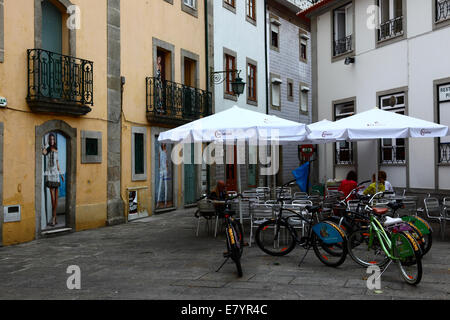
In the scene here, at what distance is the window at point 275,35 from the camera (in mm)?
23594

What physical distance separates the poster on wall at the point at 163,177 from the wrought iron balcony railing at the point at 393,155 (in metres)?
6.85

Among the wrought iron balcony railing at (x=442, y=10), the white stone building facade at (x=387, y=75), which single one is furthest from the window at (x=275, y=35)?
the wrought iron balcony railing at (x=442, y=10)

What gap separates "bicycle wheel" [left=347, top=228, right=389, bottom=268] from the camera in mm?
6842

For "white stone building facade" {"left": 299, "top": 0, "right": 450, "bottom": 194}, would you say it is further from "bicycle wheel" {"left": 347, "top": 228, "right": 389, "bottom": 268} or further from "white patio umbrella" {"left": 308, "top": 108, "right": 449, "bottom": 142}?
"bicycle wheel" {"left": 347, "top": 228, "right": 389, "bottom": 268}

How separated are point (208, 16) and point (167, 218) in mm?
8179

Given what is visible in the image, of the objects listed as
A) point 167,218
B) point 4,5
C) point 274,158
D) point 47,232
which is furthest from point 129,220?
point 274,158

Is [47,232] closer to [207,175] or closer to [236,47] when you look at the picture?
[207,175]

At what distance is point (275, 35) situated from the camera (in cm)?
2409

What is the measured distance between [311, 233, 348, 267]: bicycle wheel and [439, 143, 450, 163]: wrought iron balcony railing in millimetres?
6775

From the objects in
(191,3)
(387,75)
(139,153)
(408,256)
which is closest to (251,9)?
(191,3)

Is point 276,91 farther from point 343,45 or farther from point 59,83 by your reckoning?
point 59,83

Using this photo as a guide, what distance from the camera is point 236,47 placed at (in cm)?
2041

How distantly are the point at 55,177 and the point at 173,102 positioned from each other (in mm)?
5360

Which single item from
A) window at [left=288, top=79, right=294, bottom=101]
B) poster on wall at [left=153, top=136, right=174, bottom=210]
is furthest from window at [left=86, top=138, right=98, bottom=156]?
window at [left=288, top=79, right=294, bottom=101]
